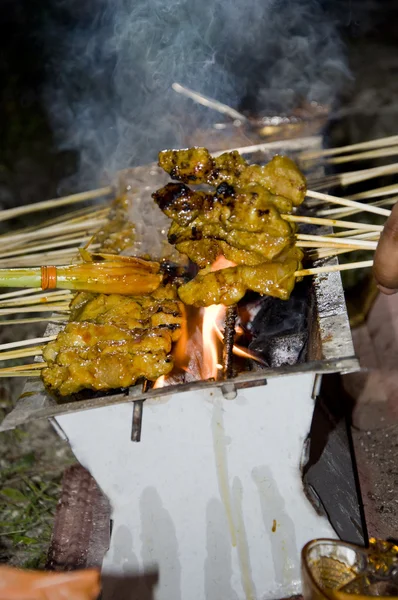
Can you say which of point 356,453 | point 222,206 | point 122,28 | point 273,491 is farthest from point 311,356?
point 122,28

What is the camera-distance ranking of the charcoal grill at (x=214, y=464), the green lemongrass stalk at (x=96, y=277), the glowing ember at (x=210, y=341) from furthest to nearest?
the glowing ember at (x=210, y=341) → the green lemongrass stalk at (x=96, y=277) → the charcoal grill at (x=214, y=464)

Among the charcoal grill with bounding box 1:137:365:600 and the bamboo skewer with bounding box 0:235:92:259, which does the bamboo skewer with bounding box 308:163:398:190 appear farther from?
the bamboo skewer with bounding box 0:235:92:259

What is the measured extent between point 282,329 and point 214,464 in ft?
4.03

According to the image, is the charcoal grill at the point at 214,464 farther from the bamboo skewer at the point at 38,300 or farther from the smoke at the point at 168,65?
the smoke at the point at 168,65

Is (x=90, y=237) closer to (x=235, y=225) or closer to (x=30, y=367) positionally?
(x=30, y=367)

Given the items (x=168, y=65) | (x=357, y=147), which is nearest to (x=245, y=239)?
(x=357, y=147)

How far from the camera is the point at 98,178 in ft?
21.5

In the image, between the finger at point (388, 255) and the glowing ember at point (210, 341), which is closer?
the finger at point (388, 255)

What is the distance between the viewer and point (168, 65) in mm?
7133

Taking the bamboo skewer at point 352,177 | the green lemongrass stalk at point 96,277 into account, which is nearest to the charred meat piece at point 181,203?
the green lemongrass stalk at point 96,277

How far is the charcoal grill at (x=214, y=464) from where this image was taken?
2.98 meters

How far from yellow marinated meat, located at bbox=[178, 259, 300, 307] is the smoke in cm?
316

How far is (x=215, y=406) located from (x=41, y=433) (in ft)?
13.9

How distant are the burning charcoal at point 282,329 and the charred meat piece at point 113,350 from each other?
866 millimetres
